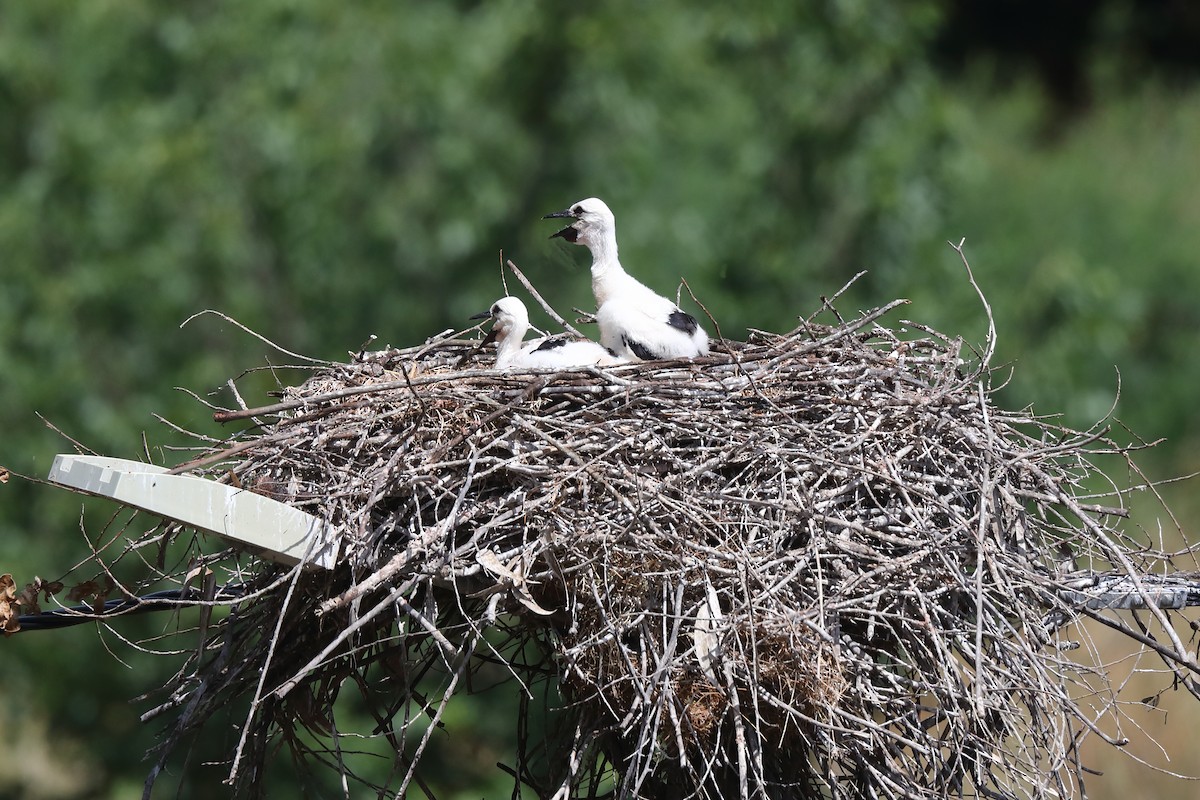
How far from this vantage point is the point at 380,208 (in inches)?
491

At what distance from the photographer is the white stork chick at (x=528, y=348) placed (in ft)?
16.5

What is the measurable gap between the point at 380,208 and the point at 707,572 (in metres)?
9.20

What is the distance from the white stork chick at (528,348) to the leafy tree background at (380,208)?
193 inches

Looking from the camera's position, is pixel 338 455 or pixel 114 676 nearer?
pixel 338 455

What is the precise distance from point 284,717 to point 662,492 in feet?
4.67

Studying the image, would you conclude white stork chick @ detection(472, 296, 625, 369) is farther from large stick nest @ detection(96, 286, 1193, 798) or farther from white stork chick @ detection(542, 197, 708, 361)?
large stick nest @ detection(96, 286, 1193, 798)

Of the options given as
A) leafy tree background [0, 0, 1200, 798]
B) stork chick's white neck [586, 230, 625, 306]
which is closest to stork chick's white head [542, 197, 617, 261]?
stork chick's white neck [586, 230, 625, 306]

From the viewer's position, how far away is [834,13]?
11.3 metres

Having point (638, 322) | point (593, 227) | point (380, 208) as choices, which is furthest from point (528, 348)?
point (380, 208)

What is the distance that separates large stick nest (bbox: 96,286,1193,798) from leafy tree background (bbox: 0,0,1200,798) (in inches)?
239

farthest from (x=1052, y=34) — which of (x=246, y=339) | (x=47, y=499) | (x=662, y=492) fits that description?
(x=662, y=492)

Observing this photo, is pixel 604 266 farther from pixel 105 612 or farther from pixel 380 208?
→ pixel 380 208

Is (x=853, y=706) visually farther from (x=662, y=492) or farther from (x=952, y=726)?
(x=662, y=492)

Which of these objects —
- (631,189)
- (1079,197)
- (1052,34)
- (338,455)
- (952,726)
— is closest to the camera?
(952,726)
